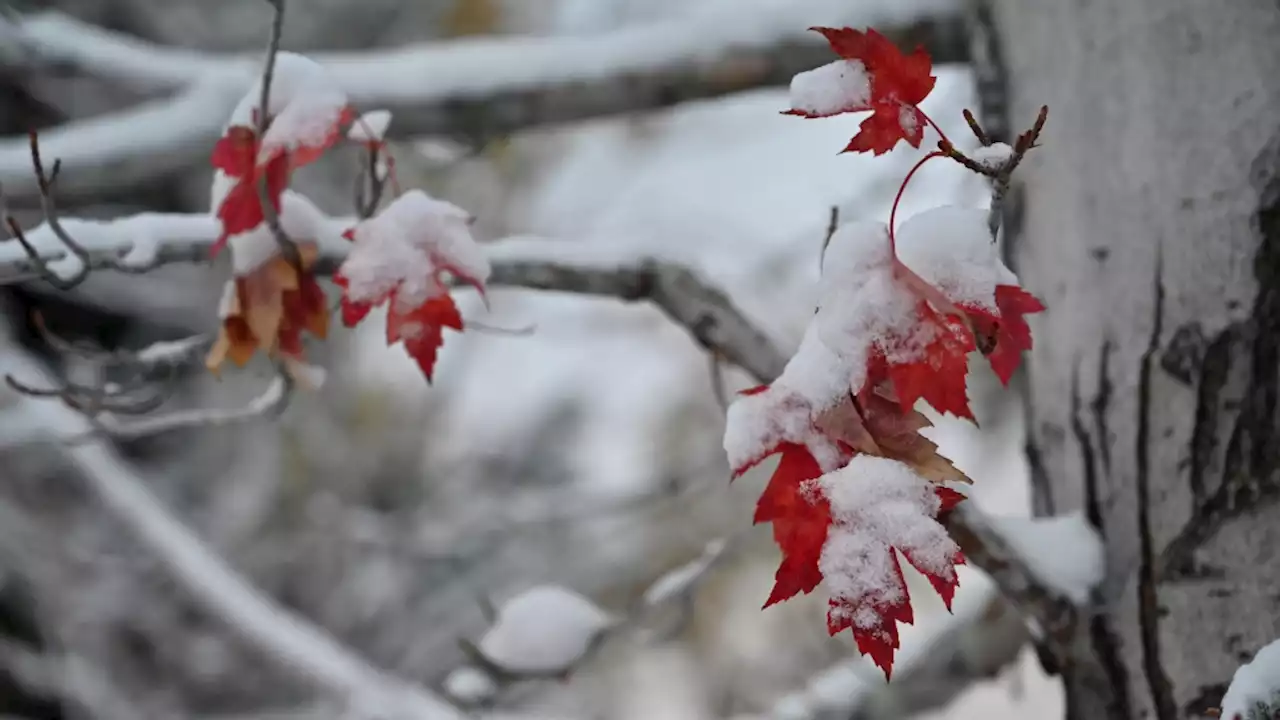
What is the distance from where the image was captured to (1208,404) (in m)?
0.59

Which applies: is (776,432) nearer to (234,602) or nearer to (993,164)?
(993,164)

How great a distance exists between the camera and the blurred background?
2.40m

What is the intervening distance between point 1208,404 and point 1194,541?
0.30 feet

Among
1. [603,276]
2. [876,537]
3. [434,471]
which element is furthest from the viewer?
[434,471]

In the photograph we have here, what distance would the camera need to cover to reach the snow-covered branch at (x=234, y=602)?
1.11 meters

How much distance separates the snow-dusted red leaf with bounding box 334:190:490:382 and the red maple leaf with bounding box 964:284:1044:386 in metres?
0.30

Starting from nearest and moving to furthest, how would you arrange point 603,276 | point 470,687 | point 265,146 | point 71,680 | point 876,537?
1. point 876,537
2. point 265,146
3. point 603,276
4. point 470,687
5. point 71,680

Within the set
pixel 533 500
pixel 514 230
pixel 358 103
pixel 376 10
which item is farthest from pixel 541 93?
pixel 376 10

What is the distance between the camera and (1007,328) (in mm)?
450

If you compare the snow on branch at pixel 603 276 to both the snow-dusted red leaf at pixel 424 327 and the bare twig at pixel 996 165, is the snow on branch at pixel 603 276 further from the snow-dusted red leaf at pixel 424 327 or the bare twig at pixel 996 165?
the bare twig at pixel 996 165

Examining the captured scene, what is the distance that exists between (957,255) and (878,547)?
138mm

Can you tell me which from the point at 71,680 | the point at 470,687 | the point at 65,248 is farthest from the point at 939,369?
the point at 71,680

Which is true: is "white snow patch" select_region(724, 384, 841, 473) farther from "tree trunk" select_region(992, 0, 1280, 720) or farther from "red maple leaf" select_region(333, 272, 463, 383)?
"tree trunk" select_region(992, 0, 1280, 720)

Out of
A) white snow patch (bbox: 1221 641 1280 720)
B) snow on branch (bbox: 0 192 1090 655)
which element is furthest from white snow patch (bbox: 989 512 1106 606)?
white snow patch (bbox: 1221 641 1280 720)
